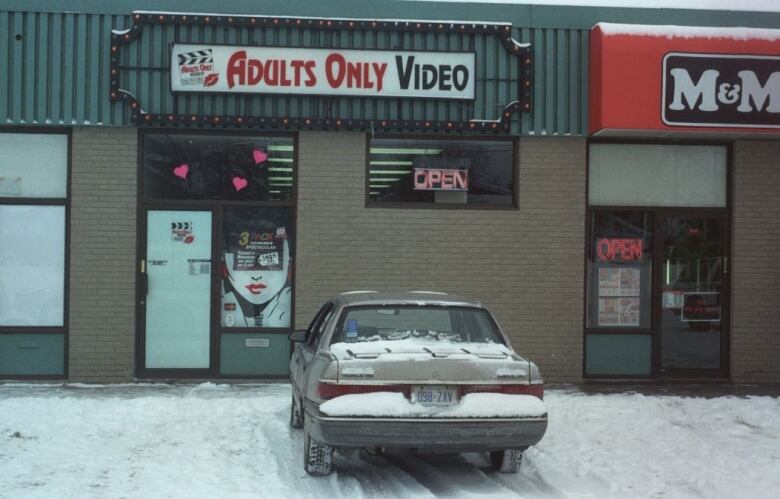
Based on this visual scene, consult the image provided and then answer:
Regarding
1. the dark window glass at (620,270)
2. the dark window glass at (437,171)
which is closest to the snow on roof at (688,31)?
the dark window glass at (437,171)

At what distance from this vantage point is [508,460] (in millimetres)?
7543

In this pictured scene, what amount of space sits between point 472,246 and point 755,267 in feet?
13.2

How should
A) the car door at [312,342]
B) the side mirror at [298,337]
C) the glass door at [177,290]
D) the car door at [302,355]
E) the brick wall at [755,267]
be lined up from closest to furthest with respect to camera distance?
the car door at [312,342], the car door at [302,355], the side mirror at [298,337], the glass door at [177,290], the brick wall at [755,267]

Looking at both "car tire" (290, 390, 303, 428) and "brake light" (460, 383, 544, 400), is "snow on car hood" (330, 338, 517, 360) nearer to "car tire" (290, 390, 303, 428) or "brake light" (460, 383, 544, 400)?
"brake light" (460, 383, 544, 400)

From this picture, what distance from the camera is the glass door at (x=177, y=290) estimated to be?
1211cm

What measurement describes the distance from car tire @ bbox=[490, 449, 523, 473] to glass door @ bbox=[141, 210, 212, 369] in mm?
5633

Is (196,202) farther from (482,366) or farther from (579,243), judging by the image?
(482,366)

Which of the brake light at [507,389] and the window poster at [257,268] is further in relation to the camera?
the window poster at [257,268]

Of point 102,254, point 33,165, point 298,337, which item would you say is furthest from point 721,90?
point 33,165

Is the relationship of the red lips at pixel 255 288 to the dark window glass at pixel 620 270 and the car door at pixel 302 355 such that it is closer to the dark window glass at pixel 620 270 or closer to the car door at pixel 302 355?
the car door at pixel 302 355

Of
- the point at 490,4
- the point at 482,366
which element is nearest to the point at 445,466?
the point at 482,366

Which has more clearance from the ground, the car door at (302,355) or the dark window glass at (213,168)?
the dark window glass at (213,168)

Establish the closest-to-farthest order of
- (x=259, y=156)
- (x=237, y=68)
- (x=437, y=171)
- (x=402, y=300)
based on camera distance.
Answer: (x=402, y=300) → (x=237, y=68) → (x=259, y=156) → (x=437, y=171)

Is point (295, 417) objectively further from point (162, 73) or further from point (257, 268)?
point (162, 73)
